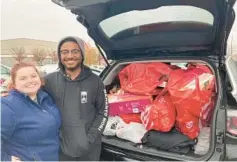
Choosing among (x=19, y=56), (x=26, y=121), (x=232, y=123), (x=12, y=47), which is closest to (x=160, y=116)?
(x=232, y=123)

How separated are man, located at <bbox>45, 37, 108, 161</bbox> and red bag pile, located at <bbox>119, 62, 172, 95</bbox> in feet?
2.56

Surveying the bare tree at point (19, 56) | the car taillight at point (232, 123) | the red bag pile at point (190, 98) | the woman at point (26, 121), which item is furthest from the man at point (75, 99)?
the car taillight at point (232, 123)

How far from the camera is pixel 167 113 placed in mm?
2527

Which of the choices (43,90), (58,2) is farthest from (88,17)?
(43,90)

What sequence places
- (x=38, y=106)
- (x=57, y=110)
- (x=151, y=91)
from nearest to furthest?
(x=38, y=106), (x=57, y=110), (x=151, y=91)

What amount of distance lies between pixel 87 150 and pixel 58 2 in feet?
3.46

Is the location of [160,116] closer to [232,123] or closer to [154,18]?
[232,123]

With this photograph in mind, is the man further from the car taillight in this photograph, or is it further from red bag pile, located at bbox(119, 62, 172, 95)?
the car taillight

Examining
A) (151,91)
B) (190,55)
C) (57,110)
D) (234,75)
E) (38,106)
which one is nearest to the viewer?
(38,106)

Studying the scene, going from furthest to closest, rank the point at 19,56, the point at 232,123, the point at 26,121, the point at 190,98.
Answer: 1. the point at 19,56
2. the point at 190,98
3. the point at 232,123
4. the point at 26,121

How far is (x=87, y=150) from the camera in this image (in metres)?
2.20

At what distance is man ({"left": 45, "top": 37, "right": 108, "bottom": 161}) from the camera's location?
6.99 feet

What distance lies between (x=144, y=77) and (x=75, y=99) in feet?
3.52

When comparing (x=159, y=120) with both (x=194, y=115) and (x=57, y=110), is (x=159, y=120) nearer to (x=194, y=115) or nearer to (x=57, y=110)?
(x=194, y=115)
